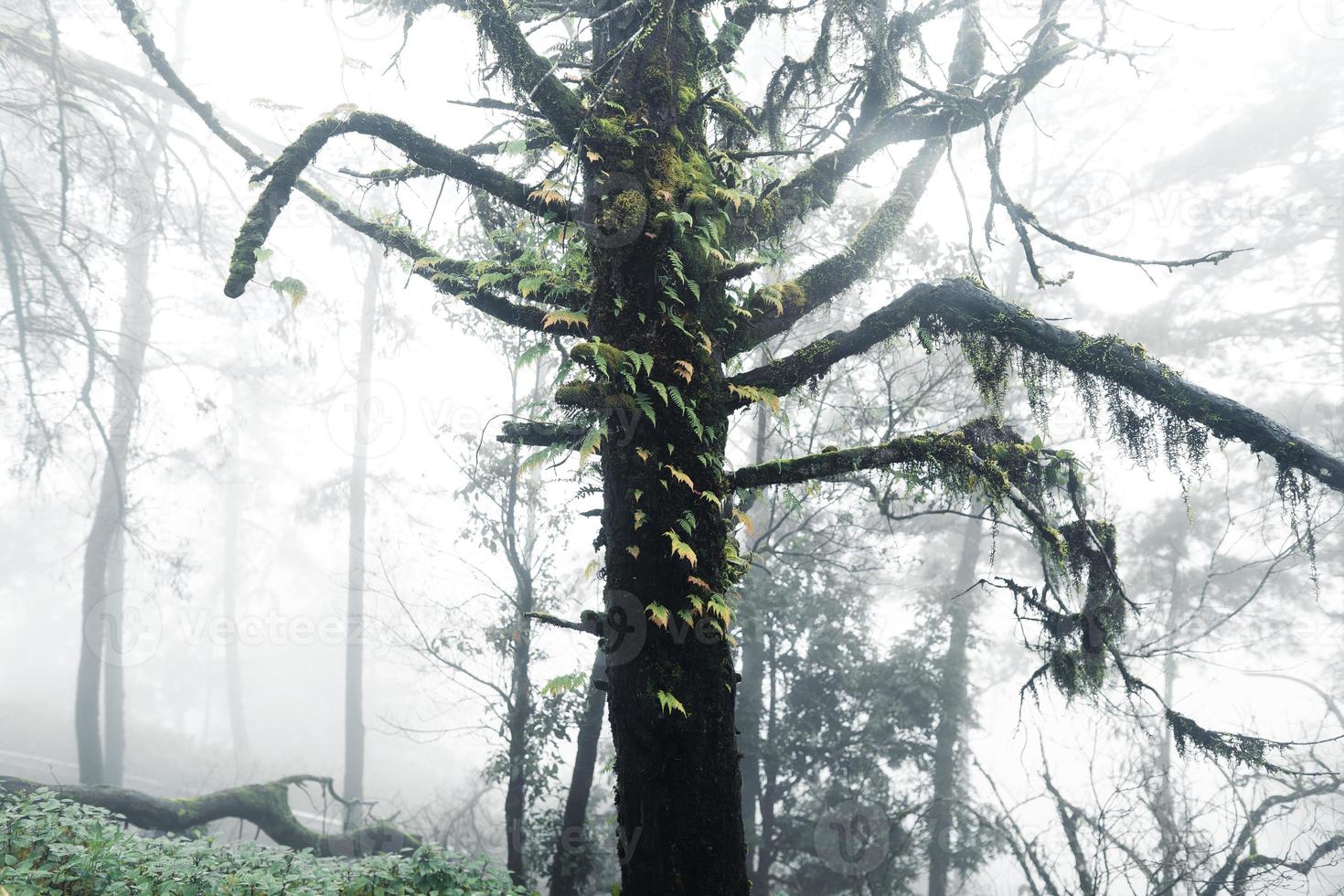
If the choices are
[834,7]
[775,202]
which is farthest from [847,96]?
[775,202]

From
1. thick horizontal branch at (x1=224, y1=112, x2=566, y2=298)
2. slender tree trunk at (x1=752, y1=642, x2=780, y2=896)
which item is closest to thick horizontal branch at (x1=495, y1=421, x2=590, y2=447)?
thick horizontal branch at (x1=224, y1=112, x2=566, y2=298)

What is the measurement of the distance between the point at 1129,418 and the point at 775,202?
233 cm

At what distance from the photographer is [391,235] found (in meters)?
4.00

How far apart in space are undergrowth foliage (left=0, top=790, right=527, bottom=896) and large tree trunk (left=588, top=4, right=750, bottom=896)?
324 cm

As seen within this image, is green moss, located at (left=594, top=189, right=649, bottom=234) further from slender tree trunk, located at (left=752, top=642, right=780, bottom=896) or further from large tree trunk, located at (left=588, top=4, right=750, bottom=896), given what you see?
slender tree trunk, located at (left=752, top=642, right=780, bottom=896)

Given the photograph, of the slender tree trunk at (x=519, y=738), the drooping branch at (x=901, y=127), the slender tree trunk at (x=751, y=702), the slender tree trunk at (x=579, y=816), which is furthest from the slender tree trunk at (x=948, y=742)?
the drooping branch at (x=901, y=127)

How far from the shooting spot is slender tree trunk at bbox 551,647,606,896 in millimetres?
7836

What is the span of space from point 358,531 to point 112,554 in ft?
19.5

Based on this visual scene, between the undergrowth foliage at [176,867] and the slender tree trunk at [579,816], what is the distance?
2.24 meters

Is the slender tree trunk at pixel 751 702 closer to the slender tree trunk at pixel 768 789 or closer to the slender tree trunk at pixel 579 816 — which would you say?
the slender tree trunk at pixel 768 789

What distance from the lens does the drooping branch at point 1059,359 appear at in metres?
2.98

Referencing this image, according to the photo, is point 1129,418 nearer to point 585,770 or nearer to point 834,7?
point 834,7

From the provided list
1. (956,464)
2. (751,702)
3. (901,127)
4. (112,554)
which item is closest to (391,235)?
(901,127)

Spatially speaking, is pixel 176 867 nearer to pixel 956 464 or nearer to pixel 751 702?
pixel 956 464
